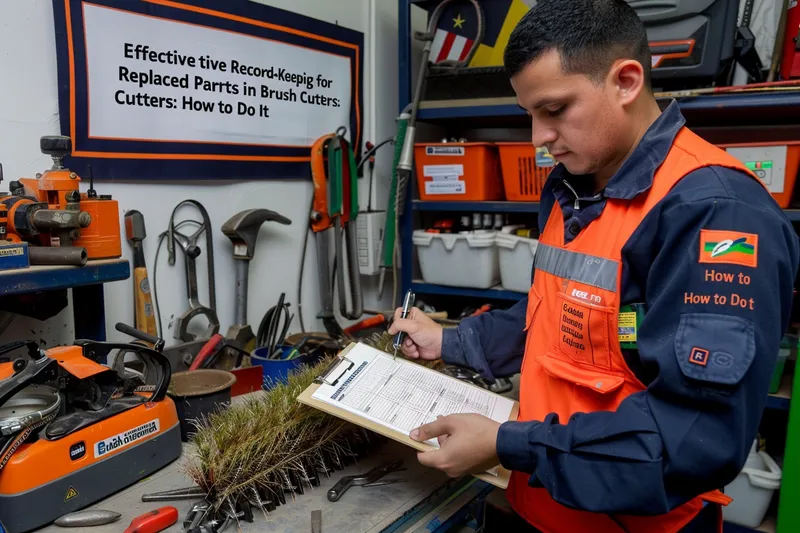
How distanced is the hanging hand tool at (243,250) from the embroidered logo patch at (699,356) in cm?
150

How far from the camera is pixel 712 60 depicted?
5.93 feet

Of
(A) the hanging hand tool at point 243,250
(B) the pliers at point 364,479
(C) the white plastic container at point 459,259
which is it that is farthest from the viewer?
(C) the white plastic container at point 459,259

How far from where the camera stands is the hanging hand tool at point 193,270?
1794 millimetres

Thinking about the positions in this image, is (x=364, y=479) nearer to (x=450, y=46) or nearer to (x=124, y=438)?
(x=124, y=438)

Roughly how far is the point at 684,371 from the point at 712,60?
1.52 m

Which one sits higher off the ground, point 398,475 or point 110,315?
point 110,315

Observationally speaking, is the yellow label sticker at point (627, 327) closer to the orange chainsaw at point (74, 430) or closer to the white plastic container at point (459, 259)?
the orange chainsaw at point (74, 430)

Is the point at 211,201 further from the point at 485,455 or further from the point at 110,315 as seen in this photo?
the point at 485,455

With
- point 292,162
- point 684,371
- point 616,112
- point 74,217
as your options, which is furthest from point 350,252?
point 684,371

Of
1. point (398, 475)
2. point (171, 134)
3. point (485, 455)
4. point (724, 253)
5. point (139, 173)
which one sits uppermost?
point (171, 134)

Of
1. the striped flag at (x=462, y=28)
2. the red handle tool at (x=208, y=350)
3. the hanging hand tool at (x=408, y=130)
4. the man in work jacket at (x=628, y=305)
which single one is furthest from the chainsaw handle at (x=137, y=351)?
the striped flag at (x=462, y=28)

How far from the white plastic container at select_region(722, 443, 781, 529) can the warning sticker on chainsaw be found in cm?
183

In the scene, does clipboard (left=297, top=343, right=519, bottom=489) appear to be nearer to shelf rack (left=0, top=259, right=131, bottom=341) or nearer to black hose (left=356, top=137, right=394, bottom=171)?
shelf rack (left=0, top=259, right=131, bottom=341)

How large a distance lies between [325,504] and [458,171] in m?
1.51
